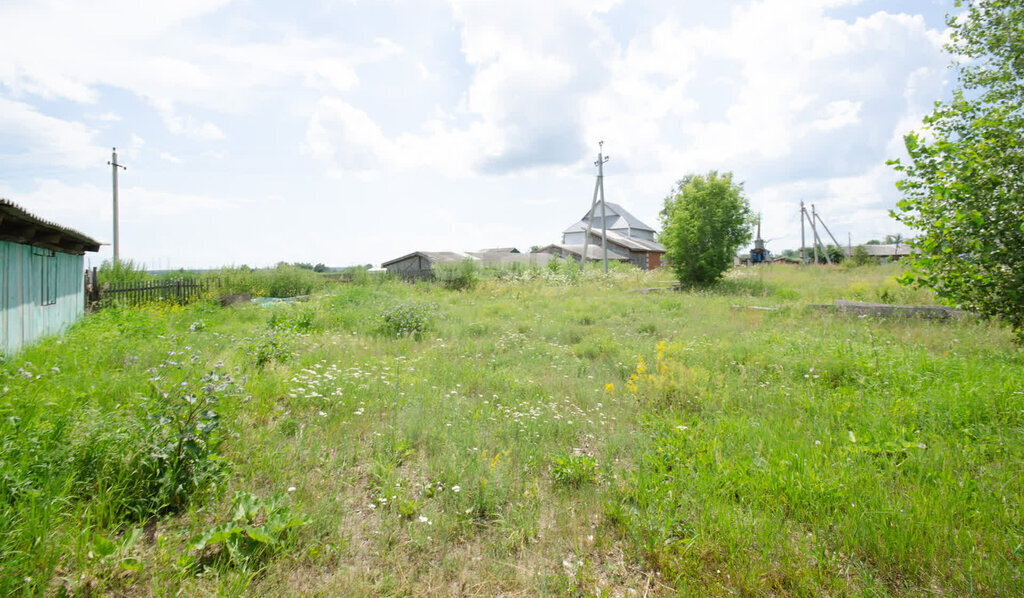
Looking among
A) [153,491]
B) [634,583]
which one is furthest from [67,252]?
[634,583]

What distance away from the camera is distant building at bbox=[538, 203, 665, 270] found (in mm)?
39344

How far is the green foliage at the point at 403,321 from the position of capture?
9.09 m

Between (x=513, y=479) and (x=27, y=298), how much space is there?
8.99 metres

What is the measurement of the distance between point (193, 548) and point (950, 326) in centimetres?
1192

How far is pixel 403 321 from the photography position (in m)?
9.33

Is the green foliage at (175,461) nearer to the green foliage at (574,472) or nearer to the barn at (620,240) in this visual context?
the green foliage at (574,472)

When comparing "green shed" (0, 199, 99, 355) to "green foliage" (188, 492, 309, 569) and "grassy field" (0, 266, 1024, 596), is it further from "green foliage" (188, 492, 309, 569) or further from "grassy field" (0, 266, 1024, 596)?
"green foliage" (188, 492, 309, 569)

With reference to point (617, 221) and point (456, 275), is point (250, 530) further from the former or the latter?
point (617, 221)

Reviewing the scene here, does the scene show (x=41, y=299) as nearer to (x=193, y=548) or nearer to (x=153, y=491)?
(x=153, y=491)

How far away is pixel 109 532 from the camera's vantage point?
2.39m

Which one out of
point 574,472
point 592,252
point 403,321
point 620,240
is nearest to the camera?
point 574,472

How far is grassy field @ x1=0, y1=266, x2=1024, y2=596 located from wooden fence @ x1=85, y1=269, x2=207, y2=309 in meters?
10.2

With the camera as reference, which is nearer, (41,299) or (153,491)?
(153,491)

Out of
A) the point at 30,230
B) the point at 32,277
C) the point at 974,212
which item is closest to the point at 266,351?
the point at 30,230
